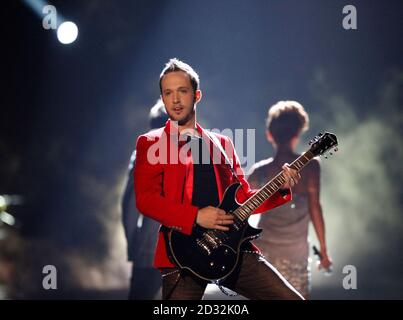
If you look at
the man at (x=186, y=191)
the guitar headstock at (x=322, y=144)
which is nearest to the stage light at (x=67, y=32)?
the man at (x=186, y=191)

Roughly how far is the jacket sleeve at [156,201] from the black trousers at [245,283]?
0.28 m

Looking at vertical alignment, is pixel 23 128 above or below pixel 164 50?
below

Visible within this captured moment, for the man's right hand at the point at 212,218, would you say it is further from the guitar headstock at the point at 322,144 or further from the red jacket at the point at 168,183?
the guitar headstock at the point at 322,144

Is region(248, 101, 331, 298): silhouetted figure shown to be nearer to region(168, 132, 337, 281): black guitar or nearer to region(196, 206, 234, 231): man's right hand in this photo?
region(168, 132, 337, 281): black guitar

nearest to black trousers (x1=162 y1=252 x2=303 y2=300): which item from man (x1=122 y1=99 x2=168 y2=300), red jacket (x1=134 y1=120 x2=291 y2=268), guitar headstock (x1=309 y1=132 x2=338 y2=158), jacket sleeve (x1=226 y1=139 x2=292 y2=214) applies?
red jacket (x1=134 y1=120 x2=291 y2=268)

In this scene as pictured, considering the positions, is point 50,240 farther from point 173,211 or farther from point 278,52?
point 173,211

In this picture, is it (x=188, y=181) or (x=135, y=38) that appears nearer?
(x=188, y=181)

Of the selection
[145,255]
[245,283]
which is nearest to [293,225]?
[145,255]

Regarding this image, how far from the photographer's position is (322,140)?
365cm
